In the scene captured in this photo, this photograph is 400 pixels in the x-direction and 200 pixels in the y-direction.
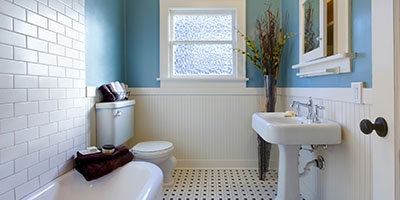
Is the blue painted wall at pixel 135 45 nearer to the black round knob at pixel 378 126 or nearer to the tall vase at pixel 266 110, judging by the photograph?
the tall vase at pixel 266 110

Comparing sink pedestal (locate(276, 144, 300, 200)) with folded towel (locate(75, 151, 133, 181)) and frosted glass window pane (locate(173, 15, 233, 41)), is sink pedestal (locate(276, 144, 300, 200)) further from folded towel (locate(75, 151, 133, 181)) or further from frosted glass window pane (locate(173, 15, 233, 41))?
frosted glass window pane (locate(173, 15, 233, 41))

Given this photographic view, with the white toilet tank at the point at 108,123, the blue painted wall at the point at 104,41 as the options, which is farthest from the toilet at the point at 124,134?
the blue painted wall at the point at 104,41

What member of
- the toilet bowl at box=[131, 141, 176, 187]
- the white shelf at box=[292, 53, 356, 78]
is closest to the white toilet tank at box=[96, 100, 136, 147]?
the toilet bowl at box=[131, 141, 176, 187]

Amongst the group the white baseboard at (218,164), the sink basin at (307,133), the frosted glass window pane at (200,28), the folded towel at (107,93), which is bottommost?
the white baseboard at (218,164)

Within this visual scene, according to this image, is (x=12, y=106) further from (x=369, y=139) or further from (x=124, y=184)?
(x=369, y=139)

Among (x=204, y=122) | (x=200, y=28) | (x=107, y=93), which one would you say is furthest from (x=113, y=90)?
(x=200, y=28)

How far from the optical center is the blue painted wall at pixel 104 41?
1.91m

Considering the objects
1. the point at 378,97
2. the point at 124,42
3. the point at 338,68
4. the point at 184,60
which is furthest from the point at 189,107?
the point at 378,97

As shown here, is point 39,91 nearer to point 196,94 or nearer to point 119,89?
point 119,89

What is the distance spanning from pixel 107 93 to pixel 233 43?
1.59 meters

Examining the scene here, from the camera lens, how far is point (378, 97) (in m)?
0.72

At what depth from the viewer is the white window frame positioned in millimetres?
2641

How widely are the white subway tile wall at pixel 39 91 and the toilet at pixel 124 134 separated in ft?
0.66

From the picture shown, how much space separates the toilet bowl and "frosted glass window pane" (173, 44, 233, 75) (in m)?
1.00
